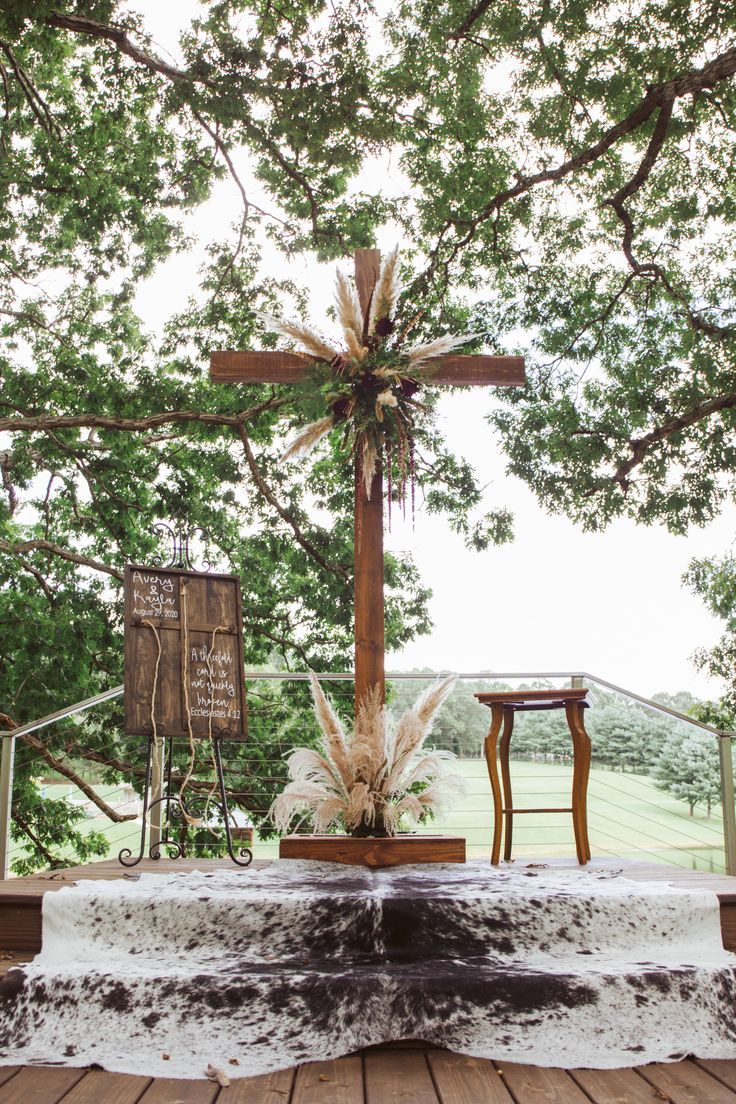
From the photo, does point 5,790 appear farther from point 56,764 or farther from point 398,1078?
point 56,764

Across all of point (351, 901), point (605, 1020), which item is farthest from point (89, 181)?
point (605, 1020)

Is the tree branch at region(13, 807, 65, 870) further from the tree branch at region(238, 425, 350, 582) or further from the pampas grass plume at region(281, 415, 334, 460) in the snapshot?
the pampas grass plume at region(281, 415, 334, 460)

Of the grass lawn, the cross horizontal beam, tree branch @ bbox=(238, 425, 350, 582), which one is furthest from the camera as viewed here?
tree branch @ bbox=(238, 425, 350, 582)

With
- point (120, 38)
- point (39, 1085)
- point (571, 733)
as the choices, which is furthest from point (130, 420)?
point (39, 1085)

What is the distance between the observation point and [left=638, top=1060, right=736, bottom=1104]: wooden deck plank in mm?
1981

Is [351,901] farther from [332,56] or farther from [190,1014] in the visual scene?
[332,56]

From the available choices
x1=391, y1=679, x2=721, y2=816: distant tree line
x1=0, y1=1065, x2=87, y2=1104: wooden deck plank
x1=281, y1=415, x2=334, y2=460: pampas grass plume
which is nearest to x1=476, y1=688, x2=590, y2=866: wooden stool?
x1=391, y1=679, x2=721, y2=816: distant tree line

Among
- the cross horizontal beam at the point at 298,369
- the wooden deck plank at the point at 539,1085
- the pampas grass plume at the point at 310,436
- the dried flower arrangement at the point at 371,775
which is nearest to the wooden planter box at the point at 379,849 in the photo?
the dried flower arrangement at the point at 371,775

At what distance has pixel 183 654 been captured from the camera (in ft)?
12.6

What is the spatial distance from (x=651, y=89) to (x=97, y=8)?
3.34 metres

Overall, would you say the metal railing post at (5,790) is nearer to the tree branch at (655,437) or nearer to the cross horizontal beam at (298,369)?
the cross horizontal beam at (298,369)

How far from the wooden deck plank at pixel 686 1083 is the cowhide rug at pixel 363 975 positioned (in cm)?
5

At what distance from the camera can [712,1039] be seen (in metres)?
2.33

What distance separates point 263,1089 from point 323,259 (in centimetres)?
628
